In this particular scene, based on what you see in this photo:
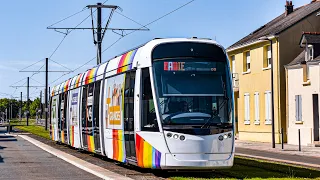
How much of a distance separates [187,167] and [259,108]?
3165 cm

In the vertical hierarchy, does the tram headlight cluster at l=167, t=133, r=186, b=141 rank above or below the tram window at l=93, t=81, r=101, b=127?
below

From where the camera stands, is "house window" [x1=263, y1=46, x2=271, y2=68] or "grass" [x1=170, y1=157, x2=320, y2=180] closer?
"grass" [x1=170, y1=157, x2=320, y2=180]

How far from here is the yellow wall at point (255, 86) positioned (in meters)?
45.0

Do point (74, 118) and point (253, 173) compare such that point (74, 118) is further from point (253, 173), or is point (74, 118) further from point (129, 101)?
point (253, 173)

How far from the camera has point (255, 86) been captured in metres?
47.9

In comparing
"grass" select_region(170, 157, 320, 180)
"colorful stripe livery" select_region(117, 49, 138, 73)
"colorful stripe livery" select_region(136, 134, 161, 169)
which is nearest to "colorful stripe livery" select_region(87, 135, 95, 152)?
"colorful stripe livery" select_region(117, 49, 138, 73)

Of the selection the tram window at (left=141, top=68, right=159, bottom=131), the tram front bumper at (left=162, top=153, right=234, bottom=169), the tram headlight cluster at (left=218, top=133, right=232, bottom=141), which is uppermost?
the tram window at (left=141, top=68, right=159, bottom=131)

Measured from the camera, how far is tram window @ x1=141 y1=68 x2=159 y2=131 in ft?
54.4

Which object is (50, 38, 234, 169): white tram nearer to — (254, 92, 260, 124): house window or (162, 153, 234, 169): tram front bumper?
(162, 153, 234, 169): tram front bumper

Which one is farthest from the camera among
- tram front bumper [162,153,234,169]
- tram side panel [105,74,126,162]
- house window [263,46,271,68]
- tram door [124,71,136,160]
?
house window [263,46,271,68]

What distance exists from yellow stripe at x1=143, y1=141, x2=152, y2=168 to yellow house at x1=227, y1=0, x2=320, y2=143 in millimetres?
24529

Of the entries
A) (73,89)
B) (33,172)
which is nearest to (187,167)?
(33,172)

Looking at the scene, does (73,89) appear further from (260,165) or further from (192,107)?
(192,107)

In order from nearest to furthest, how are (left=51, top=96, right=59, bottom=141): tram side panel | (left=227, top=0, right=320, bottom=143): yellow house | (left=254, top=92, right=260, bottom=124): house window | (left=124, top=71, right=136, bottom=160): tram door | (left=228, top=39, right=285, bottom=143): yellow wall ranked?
(left=124, top=71, right=136, bottom=160): tram door
(left=51, top=96, right=59, bottom=141): tram side panel
(left=227, top=0, right=320, bottom=143): yellow house
(left=228, top=39, right=285, bottom=143): yellow wall
(left=254, top=92, right=260, bottom=124): house window
